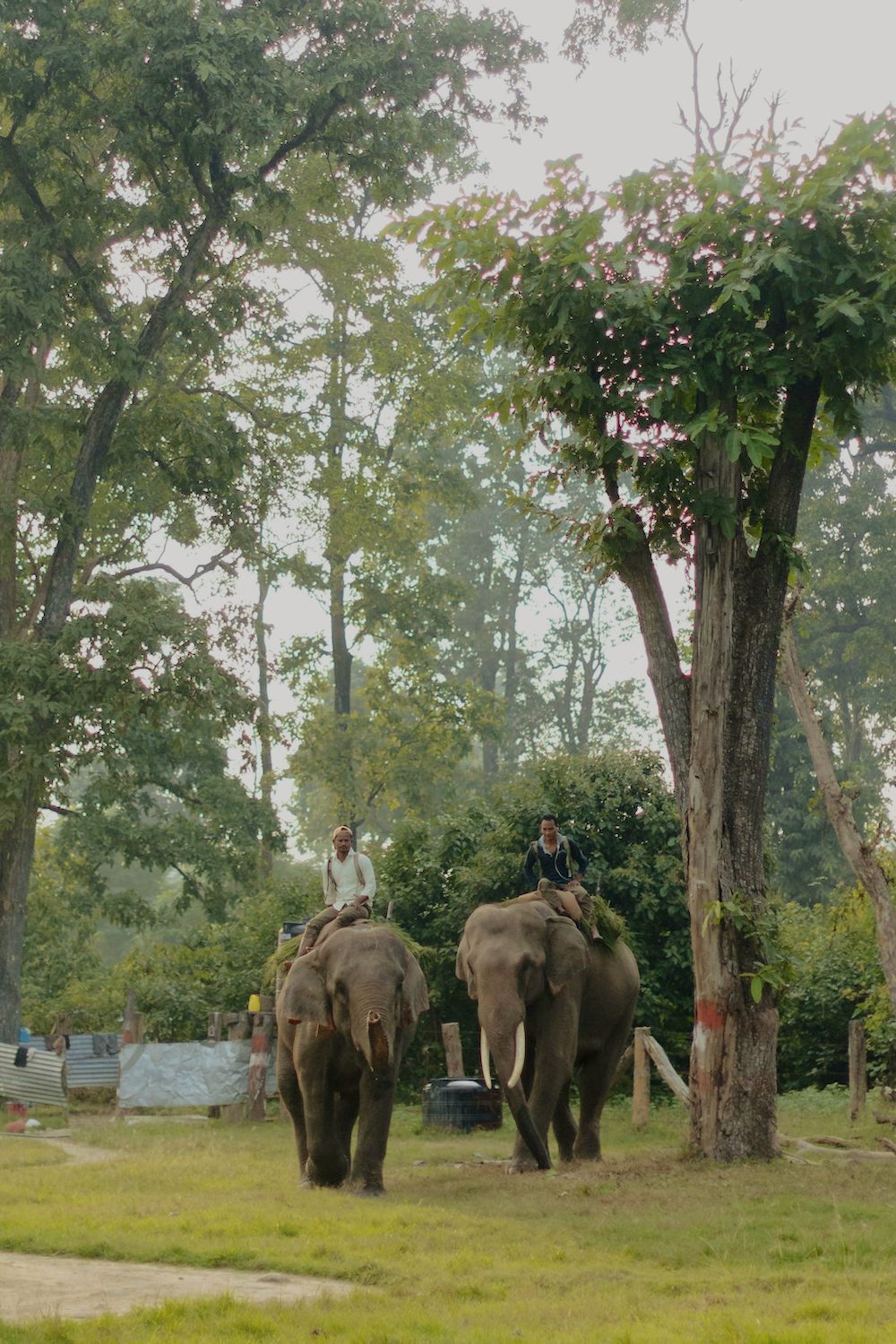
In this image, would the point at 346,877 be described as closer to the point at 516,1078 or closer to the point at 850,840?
the point at 516,1078

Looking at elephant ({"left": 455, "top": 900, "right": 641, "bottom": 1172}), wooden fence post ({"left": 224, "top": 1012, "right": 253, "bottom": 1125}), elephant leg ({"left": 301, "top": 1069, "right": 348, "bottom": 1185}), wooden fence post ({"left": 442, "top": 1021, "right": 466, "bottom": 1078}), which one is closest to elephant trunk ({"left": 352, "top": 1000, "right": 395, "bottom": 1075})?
elephant leg ({"left": 301, "top": 1069, "right": 348, "bottom": 1185})

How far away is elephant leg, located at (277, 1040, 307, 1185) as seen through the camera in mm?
13219

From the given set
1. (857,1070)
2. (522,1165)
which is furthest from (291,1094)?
(857,1070)

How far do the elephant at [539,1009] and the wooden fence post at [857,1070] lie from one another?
4805 millimetres

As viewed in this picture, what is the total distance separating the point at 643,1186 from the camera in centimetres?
1205

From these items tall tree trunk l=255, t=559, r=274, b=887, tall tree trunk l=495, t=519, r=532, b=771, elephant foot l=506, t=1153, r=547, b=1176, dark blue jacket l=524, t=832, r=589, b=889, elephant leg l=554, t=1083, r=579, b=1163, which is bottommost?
elephant foot l=506, t=1153, r=547, b=1176

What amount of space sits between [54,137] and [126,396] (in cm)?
400

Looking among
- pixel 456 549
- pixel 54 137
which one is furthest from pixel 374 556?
pixel 456 549

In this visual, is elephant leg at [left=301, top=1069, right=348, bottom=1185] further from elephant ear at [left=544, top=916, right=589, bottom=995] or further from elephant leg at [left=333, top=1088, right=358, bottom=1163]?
elephant ear at [left=544, top=916, right=589, bottom=995]

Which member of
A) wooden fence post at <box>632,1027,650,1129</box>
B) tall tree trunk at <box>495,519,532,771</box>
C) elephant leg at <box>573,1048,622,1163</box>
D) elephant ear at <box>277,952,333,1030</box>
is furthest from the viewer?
tall tree trunk at <box>495,519,532,771</box>

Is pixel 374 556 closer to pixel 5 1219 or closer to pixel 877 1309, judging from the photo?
pixel 5 1219

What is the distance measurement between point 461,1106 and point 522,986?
240 inches

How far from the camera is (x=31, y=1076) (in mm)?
22344

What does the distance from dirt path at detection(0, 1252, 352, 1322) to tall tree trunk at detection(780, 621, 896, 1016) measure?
10.4 metres
